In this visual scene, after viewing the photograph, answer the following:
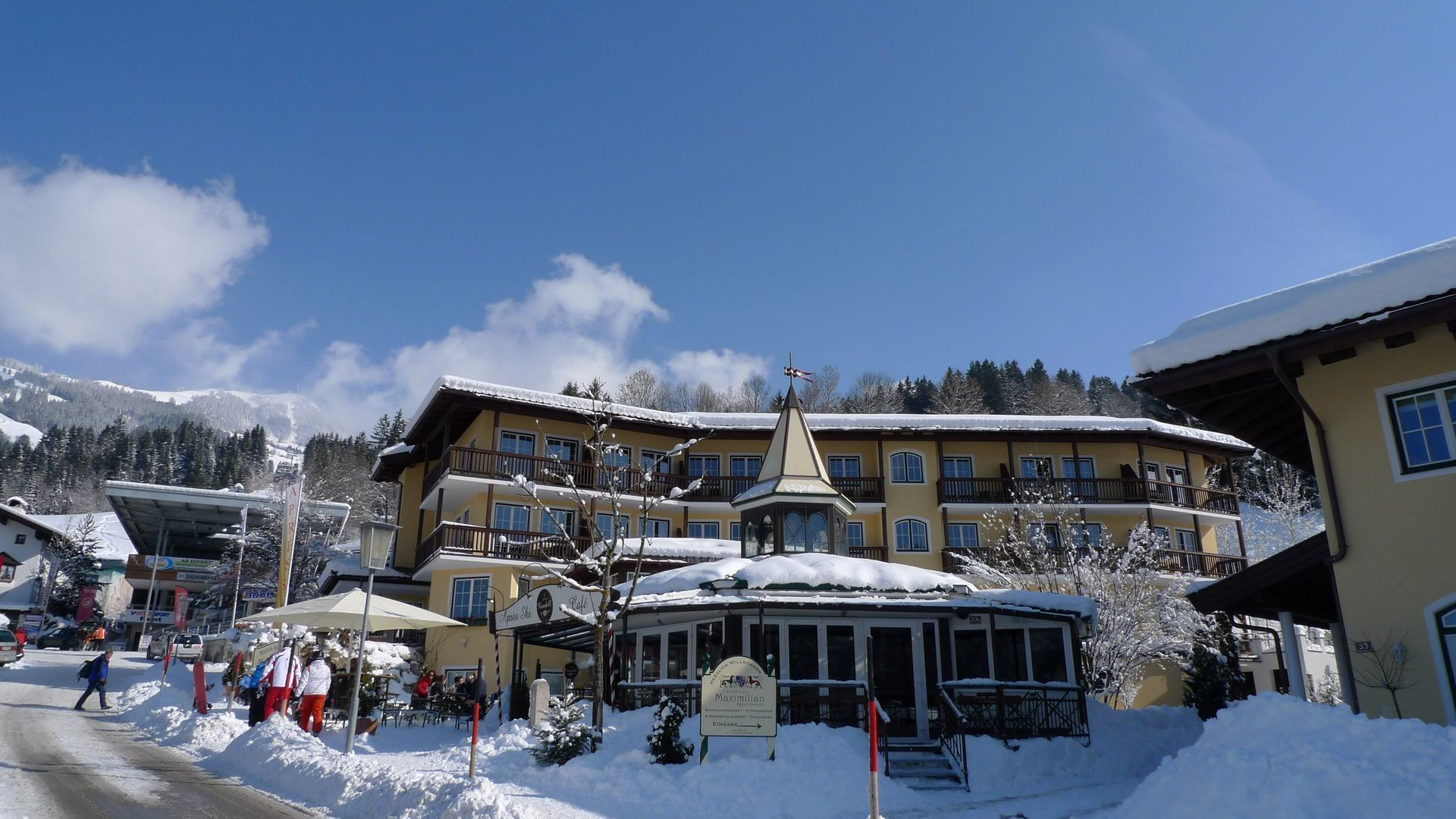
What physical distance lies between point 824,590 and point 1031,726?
4403 millimetres

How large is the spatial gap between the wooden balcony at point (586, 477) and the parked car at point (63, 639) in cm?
3025

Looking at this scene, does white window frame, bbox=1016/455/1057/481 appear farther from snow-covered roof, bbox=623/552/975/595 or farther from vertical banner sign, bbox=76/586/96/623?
vertical banner sign, bbox=76/586/96/623

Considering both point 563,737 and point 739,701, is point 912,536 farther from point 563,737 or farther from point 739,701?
point 739,701

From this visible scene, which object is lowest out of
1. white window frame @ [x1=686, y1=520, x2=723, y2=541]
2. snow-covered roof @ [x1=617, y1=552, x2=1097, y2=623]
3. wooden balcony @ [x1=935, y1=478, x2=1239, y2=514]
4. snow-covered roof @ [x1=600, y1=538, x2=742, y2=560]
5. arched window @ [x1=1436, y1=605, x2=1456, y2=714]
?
arched window @ [x1=1436, y1=605, x2=1456, y2=714]

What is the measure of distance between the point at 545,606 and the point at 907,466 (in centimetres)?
2276

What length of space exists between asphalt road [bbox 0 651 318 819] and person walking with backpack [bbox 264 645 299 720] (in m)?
1.66

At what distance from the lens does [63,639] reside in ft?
170

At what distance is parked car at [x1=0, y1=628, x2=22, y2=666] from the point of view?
104 feet

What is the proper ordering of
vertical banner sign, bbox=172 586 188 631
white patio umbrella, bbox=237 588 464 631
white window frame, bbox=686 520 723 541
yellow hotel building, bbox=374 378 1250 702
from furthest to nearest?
vertical banner sign, bbox=172 586 188 631, white window frame, bbox=686 520 723 541, yellow hotel building, bbox=374 378 1250 702, white patio umbrella, bbox=237 588 464 631

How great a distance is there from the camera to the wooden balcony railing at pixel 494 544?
31328mm

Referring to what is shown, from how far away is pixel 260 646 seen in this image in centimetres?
2459

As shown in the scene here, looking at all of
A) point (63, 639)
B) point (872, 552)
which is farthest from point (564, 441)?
point (63, 639)

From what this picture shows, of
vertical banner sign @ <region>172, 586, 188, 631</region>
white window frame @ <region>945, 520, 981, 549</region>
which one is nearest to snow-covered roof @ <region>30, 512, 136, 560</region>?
vertical banner sign @ <region>172, 586, 188, 631</region>

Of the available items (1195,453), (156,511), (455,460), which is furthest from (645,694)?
(156,511)
